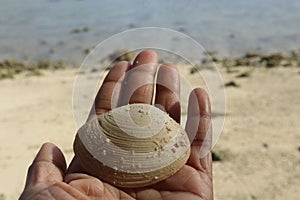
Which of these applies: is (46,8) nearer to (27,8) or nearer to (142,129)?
(27,8)

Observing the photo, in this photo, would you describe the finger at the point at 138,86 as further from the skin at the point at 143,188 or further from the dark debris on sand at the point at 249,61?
the dark debris on sand at the point at 249,61

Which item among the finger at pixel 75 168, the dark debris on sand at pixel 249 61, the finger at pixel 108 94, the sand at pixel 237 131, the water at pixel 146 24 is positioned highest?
the finger at pixel 108 94

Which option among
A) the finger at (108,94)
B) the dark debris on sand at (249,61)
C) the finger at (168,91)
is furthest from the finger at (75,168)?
the dark debris on sand at (249,61)

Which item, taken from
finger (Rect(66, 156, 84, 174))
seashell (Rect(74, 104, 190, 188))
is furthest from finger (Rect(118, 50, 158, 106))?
finger (Rect(66, 156, 84, 174))

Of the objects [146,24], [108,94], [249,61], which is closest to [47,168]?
[108,94]

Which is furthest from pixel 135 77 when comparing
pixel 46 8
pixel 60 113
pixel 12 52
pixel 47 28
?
pixel 46 8

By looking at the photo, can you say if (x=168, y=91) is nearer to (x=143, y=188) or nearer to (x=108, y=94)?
(x=108, y=94)

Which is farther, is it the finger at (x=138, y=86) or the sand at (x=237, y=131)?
the sand at (x=237, y=131)
